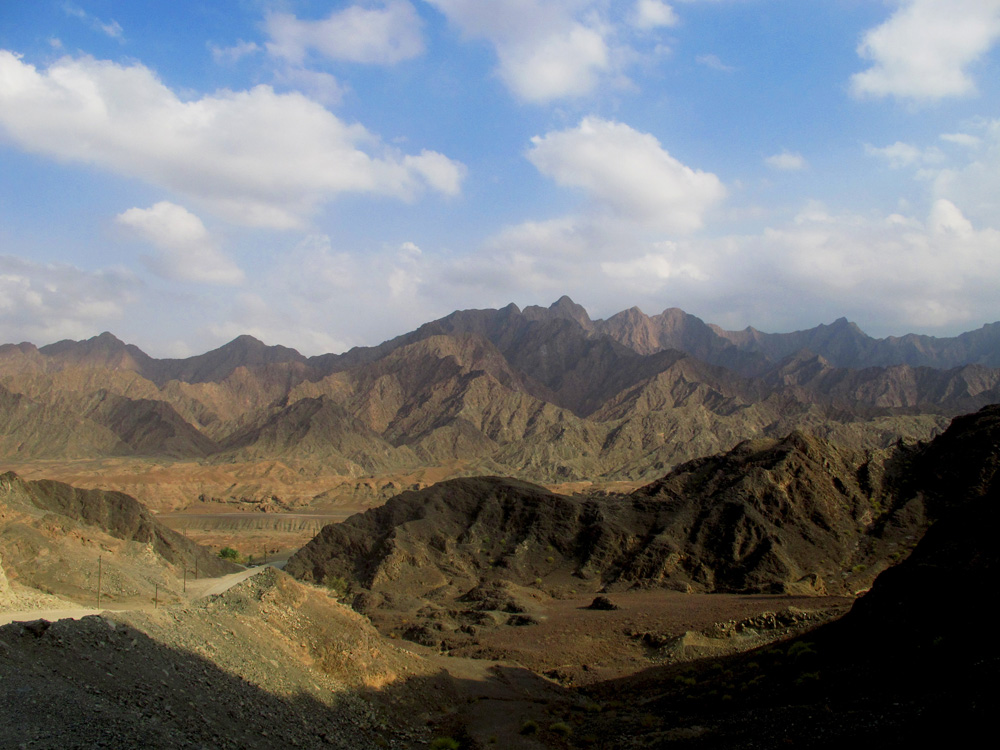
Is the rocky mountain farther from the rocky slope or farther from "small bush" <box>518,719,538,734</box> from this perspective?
the rocky slope

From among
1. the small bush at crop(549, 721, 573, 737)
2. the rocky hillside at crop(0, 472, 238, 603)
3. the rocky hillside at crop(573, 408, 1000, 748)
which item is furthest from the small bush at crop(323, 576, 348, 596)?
the small bush at crop(549, 721, 573, 737)

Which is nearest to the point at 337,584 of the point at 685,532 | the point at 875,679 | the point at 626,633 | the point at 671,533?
the point at 626,633

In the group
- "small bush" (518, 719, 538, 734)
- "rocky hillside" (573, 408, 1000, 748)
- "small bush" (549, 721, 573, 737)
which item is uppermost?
"rocky hillside" (573, 408, 1000, 748)

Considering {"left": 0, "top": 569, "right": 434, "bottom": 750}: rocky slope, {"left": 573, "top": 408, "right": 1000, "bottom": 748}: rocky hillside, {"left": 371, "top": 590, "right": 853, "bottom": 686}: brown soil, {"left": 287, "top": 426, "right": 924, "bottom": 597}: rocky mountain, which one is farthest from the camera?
{"left": 287, "top": 426, "right": 924, "bottom": 597}: rocky mountain

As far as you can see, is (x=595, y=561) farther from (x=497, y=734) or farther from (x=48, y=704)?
(x=48, y=704)

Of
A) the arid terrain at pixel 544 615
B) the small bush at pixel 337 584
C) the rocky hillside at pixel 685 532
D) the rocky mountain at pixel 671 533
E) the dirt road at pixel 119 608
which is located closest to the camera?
the arid terrain at pixel 544 615

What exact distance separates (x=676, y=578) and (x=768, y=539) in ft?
27.2

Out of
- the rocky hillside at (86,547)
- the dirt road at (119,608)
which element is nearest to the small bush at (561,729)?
the dirt road at (119,608)

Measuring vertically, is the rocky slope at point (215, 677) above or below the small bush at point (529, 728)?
above

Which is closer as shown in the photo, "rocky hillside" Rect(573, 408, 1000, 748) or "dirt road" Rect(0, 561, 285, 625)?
"rocky hillside" Rect(573, 408, 1000, 748)

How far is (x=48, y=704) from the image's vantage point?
15.0m

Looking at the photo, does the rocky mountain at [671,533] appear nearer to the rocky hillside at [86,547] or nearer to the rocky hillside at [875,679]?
the rocky hillside at [86,547]

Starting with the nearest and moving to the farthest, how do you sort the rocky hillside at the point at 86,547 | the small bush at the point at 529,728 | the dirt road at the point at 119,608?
the small bush at the point at 529,728 → the dirt road at the point at 119,608 → the rocky hillside at the point at 86,547

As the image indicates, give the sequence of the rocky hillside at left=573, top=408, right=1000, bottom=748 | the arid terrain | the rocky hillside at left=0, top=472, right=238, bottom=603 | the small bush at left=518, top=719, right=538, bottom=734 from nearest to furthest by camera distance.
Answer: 1. the rocky hillside at left=573, top=408, right=1000, bottom=748
2. the arid terrain
3. the small bush at left=518, top=719, right=538, bottom=734
4. the rocky hillside at left=0, top=472, right=238, bottom=603
